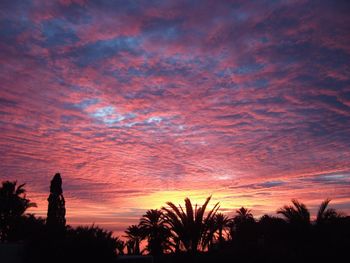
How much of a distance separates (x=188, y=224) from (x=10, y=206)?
23.8 meters

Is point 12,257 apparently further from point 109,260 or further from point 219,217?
point 219,217

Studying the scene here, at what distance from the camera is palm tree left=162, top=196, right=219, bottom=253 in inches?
871

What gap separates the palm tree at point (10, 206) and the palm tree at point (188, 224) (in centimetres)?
2160

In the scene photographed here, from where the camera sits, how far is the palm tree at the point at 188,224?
22.1 meters


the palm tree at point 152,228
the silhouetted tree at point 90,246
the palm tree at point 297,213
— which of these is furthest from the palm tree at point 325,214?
the palm tree at point 152,228

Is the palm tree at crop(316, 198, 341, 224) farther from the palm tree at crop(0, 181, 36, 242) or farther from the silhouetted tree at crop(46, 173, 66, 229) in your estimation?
the palm tree at crop(0, 181, 36, 242)

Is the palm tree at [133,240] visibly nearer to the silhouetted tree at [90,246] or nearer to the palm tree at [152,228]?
the palm tree at [152,228]

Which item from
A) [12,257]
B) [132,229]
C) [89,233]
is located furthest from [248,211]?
[12,257]

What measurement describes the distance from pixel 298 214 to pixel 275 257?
27.0 ft

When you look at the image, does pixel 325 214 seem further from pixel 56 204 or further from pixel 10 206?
pixel 10 206

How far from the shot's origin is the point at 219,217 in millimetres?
52406

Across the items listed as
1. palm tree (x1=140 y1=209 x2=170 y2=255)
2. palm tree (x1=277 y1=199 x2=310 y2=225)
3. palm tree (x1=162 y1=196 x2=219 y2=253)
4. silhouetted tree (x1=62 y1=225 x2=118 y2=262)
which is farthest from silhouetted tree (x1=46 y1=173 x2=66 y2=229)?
palm tree (x1=140 y1=209 x2=170 y2=255)

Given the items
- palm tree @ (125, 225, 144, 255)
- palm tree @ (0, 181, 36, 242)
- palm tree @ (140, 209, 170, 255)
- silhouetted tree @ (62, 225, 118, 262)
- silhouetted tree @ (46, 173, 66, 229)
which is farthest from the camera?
palm tree @ (125, 225, 144, 255)

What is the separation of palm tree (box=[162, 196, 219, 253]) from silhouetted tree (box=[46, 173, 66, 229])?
872 cm
